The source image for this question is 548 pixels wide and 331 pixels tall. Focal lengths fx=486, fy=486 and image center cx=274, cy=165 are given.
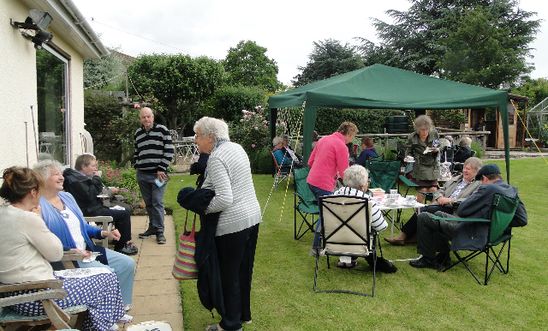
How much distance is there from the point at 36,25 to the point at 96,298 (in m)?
2.81

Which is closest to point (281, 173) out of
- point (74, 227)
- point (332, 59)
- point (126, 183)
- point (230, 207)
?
point (126, 183)

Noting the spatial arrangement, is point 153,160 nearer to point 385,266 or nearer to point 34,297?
point 385,266

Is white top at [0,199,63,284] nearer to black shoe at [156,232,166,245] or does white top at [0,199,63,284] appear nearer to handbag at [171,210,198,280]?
handbag at [171,210,198,280]

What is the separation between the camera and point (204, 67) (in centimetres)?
2058

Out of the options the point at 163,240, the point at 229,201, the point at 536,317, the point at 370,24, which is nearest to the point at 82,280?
the point at 229,201

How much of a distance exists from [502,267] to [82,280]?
404 cm

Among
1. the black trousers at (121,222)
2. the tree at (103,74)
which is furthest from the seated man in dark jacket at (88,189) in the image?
the tree at (103,74)

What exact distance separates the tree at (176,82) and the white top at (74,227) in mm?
16255

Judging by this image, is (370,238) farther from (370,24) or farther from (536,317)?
(370,24)

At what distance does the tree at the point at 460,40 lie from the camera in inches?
916

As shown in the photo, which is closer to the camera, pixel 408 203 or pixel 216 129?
pixel 216 129

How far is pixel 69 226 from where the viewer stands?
11.3 feet

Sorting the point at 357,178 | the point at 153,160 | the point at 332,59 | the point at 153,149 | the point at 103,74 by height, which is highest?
the point at 332,59

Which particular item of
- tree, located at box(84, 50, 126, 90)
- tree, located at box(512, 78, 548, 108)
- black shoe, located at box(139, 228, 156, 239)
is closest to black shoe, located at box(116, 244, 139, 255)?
black shoe, located at box(139, 228, 156, 239)
